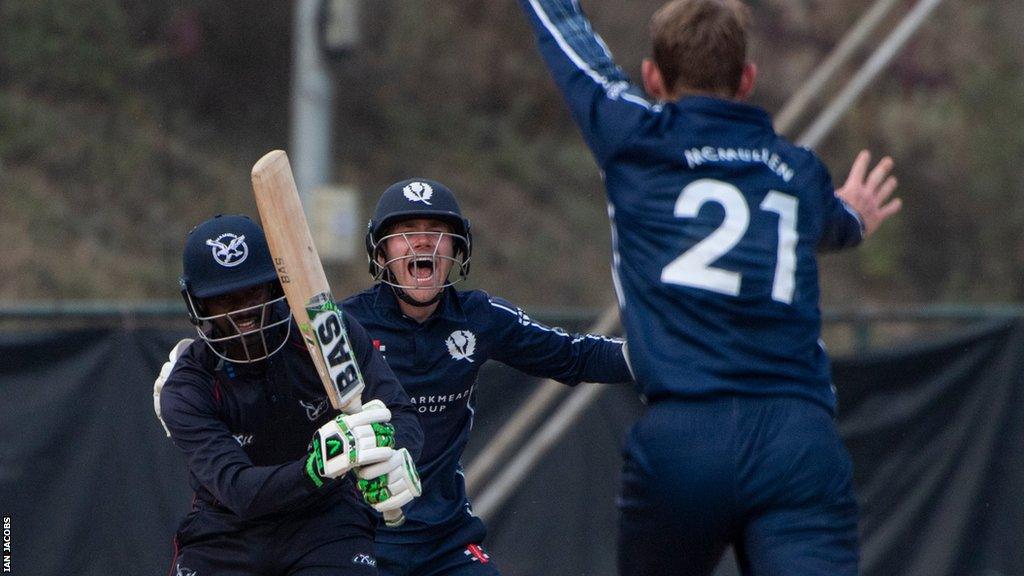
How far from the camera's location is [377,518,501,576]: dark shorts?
4746 millimetres

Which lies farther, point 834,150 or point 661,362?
point 834,150

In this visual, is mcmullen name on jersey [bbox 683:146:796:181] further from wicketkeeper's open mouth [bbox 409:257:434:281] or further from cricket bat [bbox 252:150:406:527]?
wicketkeeper's open mouth [bbox 409:257:434:281]

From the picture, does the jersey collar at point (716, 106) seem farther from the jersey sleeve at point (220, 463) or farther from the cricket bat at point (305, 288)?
the jersey sleeve at point (220, 463)

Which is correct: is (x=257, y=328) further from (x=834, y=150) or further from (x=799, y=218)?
(x=834, y=150)

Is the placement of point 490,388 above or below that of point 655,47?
below

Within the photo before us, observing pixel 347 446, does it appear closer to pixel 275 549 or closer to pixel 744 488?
pixel 275 549

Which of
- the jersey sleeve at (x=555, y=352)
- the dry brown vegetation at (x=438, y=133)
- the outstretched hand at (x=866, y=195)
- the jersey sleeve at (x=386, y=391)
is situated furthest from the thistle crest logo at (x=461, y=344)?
the dry brown vegetation at (x=438, y=133)

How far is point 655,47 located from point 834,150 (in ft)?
55.7

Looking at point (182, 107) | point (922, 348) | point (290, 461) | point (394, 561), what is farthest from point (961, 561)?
point (182, 107)

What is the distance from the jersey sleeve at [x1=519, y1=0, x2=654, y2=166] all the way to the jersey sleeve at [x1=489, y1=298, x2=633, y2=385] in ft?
5.31

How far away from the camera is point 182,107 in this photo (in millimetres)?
16047

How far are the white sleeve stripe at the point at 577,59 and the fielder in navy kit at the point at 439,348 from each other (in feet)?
4.68

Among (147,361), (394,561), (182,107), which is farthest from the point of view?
(182,107)

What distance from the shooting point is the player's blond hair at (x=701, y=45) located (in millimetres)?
3459
